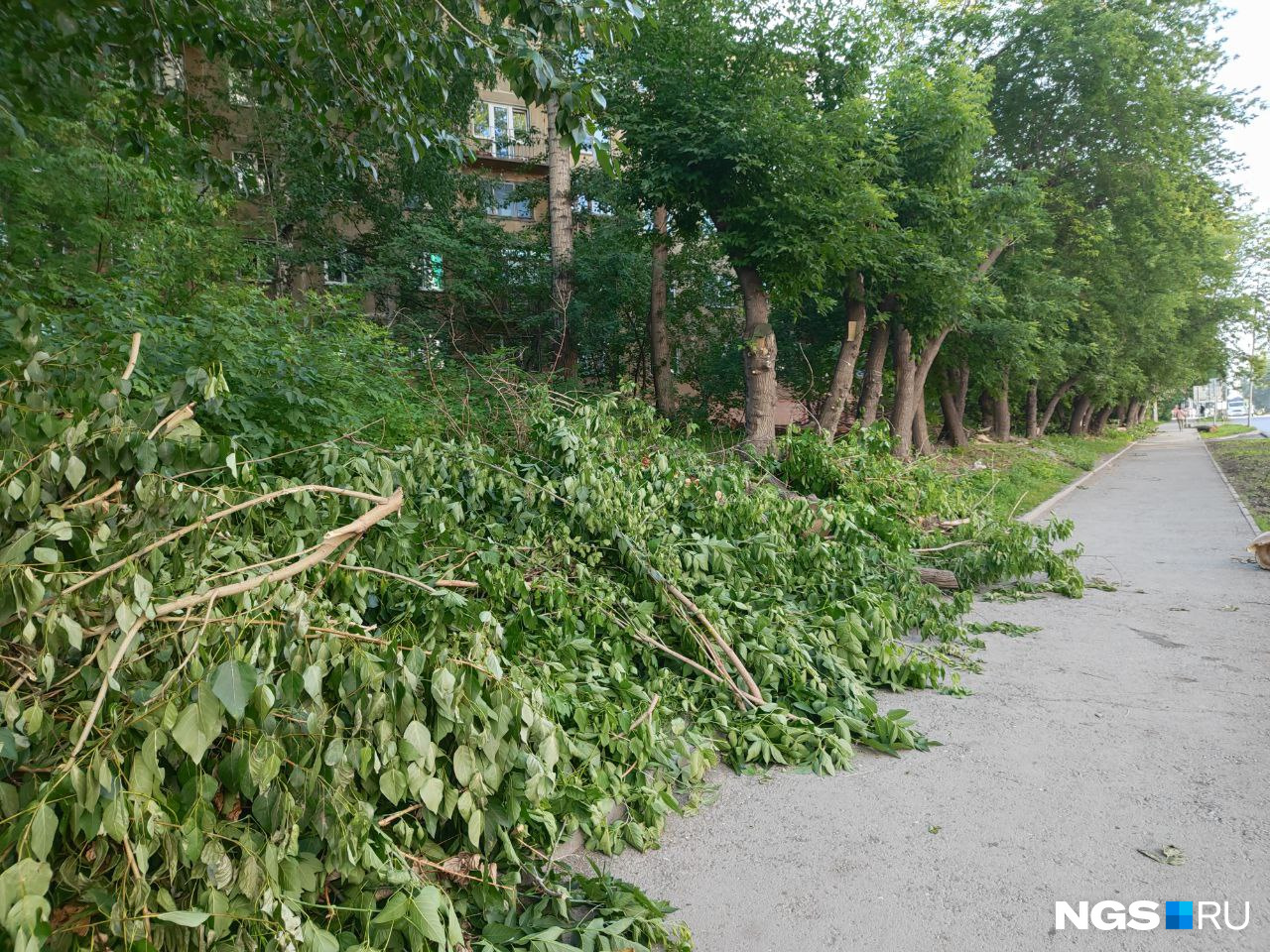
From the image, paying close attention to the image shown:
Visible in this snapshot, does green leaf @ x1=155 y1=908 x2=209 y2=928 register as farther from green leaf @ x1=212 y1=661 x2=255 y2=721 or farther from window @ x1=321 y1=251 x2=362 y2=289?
window @ x1=321 y1=251 x2=362 y2=289

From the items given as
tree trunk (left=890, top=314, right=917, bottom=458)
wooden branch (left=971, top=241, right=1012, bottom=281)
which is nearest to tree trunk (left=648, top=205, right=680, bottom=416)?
tree trunk (left=890, top=314, right=917, bottom=458)

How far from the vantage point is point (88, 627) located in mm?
2535

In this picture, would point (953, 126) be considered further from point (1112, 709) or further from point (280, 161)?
point (280, 161)

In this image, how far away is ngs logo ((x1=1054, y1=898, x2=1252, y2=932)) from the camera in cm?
282

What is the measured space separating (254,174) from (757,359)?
10.2 metres

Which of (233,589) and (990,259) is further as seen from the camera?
(990,259)

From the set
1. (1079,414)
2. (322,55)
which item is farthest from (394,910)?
(1079,414)

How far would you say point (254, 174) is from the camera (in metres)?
14.8

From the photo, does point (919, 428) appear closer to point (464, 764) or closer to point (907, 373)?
point (907, 373)

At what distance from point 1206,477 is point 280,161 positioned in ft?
A: 71.0

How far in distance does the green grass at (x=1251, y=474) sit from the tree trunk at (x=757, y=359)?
22.7 feet

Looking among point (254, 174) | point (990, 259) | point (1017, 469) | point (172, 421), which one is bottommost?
point (1017, 469)

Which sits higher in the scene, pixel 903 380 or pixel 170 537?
pixel 903 380

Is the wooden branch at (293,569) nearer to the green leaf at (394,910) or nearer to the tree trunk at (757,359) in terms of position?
the green leaf at (394,910)
